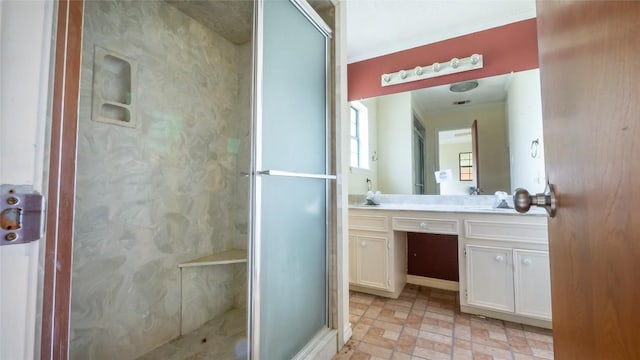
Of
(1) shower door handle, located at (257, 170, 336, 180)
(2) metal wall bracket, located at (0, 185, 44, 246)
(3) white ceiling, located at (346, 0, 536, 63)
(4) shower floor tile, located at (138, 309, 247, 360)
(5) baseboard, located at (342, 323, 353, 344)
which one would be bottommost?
(4) shower floor tile, located at (138, 309, 247, 360)

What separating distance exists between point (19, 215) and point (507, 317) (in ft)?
8.55

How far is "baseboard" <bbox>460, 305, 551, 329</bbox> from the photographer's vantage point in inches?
73.5

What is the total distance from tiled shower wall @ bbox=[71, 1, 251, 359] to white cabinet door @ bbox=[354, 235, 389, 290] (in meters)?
1.05

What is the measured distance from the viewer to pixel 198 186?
86.3 inches

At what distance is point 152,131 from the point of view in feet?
6.14

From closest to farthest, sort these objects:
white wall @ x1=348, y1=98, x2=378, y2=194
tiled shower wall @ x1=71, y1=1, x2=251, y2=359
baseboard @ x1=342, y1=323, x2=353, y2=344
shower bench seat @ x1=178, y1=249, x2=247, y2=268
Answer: tiled shower wall @ x1=71, y1=1, x2=251, y2=359, baseboard @ x1=342, y1=323, x2=353, y2=344, shower bench seat @ x1=178, y1=249, x2=247, y2=268, white wall @ x1=348, y1=98, x2=378, y2=194

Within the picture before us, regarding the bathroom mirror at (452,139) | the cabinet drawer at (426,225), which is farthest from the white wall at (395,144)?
the cabinet drawer at (426,225)

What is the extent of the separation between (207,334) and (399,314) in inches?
58.2

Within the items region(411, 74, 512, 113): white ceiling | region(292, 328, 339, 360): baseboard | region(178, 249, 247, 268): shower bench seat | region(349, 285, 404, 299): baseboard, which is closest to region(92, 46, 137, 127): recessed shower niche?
region(178, 249, 247, 268): shower bench seat

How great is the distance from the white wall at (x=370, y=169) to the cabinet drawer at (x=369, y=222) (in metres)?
0.55

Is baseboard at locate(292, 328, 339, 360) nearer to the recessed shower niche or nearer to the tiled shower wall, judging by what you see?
the tiled shower wall

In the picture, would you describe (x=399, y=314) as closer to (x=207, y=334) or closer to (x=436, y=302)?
(x=436, y=302)

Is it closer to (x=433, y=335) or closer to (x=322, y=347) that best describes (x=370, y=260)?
(x=433, y=335)

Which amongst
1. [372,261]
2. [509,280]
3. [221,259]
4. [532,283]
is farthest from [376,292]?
[221,259]
